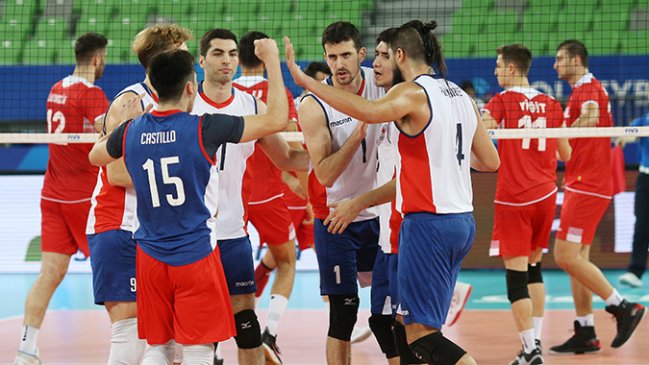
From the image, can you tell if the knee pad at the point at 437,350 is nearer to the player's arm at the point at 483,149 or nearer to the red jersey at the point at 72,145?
the player's arm at the point at 483,149

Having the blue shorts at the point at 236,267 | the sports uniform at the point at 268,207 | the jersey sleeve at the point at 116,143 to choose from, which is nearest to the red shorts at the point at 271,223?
the sports uniform at the point at 268,207

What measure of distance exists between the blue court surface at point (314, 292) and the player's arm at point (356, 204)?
5.34 m

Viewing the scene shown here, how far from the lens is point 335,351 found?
624cm

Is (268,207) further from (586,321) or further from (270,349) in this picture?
(586,321)

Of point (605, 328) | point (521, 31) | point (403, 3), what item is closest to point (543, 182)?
point (605, 328)

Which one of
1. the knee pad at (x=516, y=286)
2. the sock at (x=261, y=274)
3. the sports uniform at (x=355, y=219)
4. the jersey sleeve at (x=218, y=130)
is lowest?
the sock at (x=261, y=274)

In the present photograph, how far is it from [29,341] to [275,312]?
6.55ft

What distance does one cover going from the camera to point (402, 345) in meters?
5.93

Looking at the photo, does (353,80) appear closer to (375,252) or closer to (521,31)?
(375,252)

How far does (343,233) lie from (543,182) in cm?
265

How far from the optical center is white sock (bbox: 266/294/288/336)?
8.02 meters

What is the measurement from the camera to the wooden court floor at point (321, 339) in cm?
805

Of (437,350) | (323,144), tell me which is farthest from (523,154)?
(437,350)

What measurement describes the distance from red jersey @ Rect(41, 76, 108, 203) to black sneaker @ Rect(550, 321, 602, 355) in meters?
4.28
